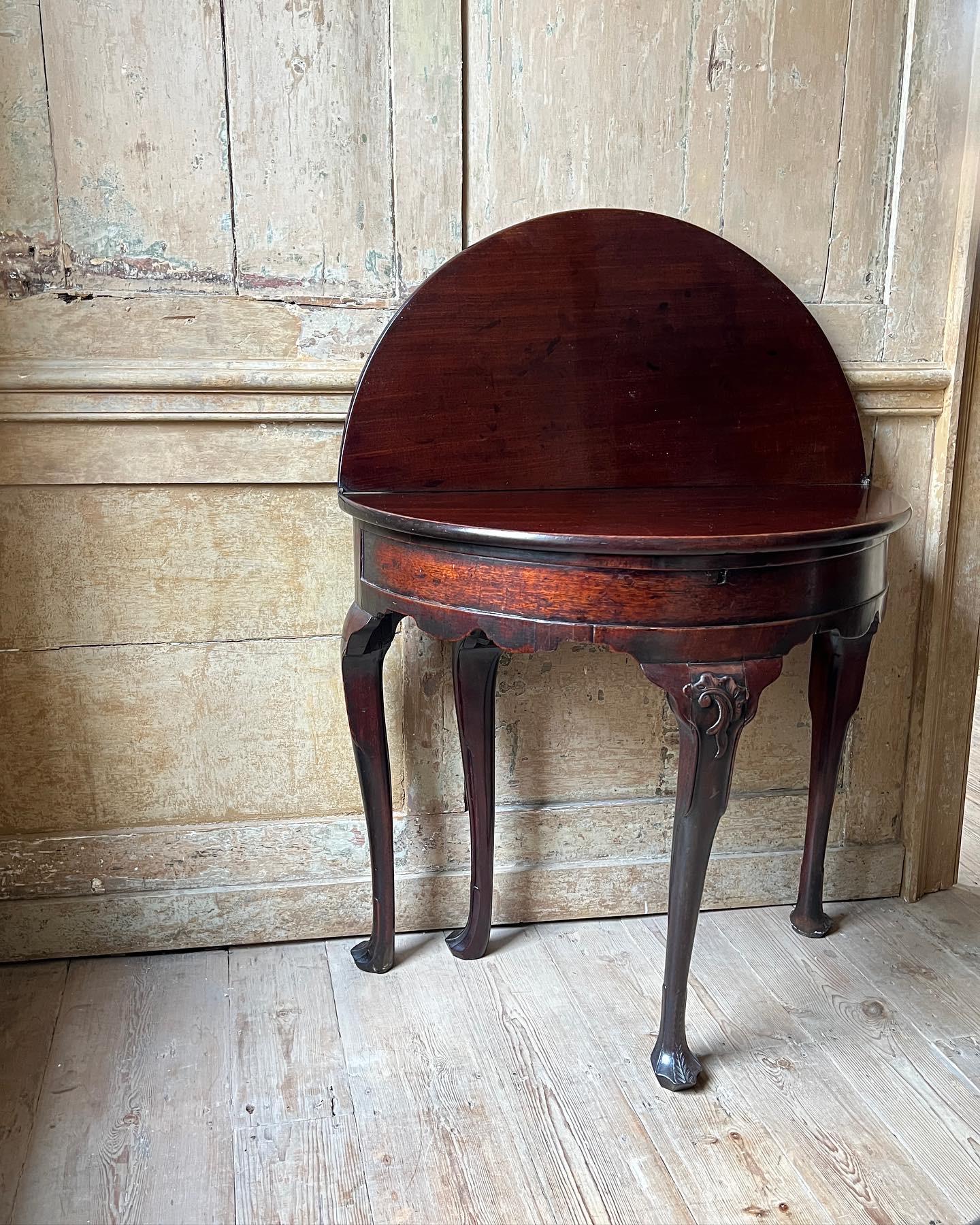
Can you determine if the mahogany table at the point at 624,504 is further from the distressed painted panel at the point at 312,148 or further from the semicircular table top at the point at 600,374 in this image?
the distressed painted panel at the point at 312,148

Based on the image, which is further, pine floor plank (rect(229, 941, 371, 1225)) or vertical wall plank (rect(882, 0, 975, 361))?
vertical wall plank (rect(882, 0, 975, 361))

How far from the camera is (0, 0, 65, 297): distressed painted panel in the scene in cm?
158

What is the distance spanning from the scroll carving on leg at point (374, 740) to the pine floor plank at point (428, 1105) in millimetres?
91

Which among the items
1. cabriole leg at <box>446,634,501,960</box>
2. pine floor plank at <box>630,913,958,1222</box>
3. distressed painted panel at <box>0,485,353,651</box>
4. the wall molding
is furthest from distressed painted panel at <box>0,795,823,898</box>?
the wall molding

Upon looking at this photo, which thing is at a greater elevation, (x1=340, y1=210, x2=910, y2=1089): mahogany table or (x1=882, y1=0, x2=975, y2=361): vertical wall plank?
(x1=882, y1=0, x2=975, y2=361): vertical wall plank

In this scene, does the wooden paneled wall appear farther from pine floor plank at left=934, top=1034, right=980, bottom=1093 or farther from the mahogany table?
pine floor plank at left=934, top=1034, right=980, bottom=1093

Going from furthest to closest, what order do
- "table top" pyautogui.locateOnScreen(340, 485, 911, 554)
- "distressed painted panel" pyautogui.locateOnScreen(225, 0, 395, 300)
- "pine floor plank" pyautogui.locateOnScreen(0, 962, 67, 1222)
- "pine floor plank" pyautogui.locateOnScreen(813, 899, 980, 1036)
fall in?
"pine floor plank" pyautogui.locateOnScreen(813, 899, 980, 1036)
"distressed painted panel" pyautogui.locateOnScreen(225, 0, 395, 300)
"pine floor plank" pyautogui.locateOnScreen(0, 962, 67, 1222)
"table top" pyautogui.locateOnScreen(340, 485, 911, 554)

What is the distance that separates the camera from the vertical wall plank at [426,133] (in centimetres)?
164

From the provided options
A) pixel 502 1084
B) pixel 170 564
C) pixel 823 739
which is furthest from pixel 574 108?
pixel 502 1084

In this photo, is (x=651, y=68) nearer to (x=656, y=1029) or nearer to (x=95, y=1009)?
(x=656, y=1029)

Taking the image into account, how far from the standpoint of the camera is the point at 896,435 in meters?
1.94

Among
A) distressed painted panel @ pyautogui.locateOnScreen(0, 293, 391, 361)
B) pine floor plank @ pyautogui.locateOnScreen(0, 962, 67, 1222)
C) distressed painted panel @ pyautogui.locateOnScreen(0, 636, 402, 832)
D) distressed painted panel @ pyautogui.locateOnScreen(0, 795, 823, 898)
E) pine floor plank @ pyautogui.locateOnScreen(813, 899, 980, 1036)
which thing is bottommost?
pine floor plank @ pyautogui.locateOnScreen(813, 899, 980, 1036)

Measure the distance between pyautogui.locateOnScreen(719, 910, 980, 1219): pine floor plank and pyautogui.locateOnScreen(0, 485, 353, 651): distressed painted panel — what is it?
3.27 feet

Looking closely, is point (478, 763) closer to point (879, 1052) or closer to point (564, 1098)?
point (564, 1098)
